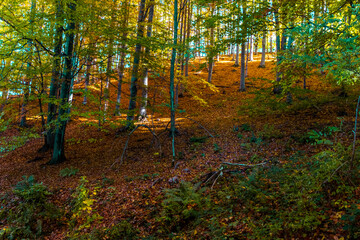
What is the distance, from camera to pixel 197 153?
908 cm

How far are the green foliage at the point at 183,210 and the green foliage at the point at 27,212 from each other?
3546mm

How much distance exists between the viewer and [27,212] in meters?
5.86

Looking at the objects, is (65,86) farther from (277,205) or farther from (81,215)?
(277,205)

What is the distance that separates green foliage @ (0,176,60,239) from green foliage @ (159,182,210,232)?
3546mm

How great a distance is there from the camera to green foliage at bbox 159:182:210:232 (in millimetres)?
4613

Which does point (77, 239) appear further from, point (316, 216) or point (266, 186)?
point (316, 216)

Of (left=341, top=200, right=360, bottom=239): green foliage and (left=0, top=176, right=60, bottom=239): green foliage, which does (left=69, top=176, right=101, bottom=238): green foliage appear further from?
(left=341, top=200, right=360, bottom=239): green foliage

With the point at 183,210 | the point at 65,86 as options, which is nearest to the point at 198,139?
the point at 183,210

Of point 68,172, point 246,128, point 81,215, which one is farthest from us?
point 246,128

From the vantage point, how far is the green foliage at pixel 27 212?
5.32 meters

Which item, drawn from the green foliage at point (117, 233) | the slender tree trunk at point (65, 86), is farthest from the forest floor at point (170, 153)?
the slender tree trunk at point (65, 86)

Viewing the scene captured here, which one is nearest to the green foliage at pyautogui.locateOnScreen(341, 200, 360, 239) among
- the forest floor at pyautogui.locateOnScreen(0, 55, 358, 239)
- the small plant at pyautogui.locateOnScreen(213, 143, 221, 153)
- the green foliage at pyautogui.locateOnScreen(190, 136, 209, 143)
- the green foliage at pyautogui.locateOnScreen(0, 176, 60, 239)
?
the forest floor at pyautogui.locateOnScreen(0, 55, 358, 239)

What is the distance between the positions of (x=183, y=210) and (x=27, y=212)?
4787 millimetres

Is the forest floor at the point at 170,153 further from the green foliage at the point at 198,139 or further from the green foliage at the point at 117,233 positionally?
the green foliage at the point at 117,233
